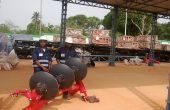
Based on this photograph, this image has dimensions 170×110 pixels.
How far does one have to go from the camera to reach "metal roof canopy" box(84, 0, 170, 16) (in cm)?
2088

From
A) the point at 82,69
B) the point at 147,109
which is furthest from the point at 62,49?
the point at 147,109

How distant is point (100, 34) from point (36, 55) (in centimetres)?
1896

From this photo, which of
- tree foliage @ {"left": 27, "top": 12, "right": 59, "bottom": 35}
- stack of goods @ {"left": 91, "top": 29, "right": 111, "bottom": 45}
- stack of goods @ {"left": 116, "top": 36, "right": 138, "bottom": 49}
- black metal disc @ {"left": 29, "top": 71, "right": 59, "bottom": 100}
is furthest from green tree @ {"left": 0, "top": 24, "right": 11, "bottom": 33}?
black metal disc @ {"left": 29, "top": 71, "right": 59, "bottom": 100}

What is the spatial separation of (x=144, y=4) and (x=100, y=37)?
6473 mm

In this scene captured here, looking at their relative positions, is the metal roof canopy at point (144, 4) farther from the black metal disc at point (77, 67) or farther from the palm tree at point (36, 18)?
the palm tree at point (36, 18)

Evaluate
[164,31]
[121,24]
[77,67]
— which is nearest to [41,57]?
[77,67]

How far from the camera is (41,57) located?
785 centimetres

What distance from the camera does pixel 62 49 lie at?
30.7ft

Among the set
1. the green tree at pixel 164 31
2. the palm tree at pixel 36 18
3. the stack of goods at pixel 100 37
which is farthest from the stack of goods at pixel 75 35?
the palm tree at pixel 36 18

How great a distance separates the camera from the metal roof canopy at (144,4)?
68.5 feet

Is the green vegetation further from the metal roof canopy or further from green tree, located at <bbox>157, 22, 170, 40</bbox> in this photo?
the metal roof canopy

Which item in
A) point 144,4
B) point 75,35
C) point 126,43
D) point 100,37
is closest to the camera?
point 144,4

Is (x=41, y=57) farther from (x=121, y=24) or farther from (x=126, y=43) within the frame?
(x=121, y=24)

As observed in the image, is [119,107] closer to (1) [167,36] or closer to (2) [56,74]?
(2) [56,74]
